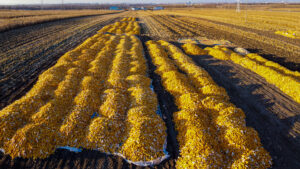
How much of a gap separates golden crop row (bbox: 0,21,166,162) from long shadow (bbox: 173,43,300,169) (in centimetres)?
506

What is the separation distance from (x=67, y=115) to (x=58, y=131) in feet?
3.82

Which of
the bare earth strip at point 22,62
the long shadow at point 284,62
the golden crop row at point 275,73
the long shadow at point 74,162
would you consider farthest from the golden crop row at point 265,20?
the long shadow at point 74,162

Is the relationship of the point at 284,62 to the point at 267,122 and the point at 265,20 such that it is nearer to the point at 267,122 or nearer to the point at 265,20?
the point at 267,122

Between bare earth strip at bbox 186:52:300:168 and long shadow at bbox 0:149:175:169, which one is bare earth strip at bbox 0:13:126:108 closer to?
long shadow at bbox 0:149:175:169

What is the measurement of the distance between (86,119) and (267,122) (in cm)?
1002

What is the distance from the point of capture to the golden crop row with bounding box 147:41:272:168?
6.32m

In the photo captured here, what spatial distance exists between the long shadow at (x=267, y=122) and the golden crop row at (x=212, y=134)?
2.31 feet

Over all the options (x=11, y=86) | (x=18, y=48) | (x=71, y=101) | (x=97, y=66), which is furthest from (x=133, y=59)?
(x=18, y=48)

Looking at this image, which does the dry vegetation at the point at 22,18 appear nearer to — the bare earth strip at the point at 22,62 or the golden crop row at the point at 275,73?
the bare earth strip at the point at 22,62

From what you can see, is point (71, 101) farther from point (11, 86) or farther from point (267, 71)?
point (267, 71)

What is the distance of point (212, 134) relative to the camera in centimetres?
758

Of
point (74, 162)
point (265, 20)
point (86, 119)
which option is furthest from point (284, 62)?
point (265, 20)

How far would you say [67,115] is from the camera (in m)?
8.59

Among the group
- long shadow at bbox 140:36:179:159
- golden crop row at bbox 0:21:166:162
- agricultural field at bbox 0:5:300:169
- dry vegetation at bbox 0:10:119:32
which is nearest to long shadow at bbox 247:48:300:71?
agricultural field at bbox 0:5:300:169
